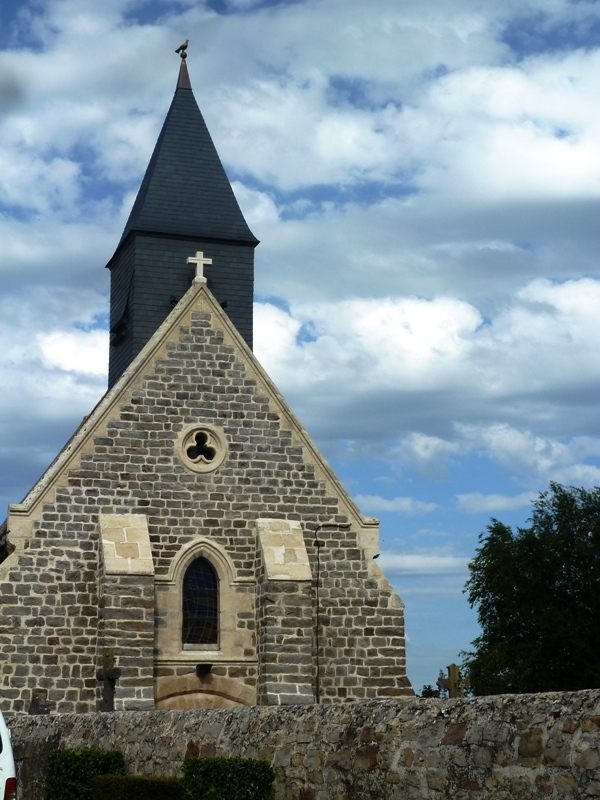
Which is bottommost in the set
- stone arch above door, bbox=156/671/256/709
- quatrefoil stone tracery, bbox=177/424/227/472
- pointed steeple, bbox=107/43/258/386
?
stone arch above door, bbox=156/671/256/709

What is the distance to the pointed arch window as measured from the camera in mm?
22188

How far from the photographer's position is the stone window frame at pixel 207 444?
22.8m

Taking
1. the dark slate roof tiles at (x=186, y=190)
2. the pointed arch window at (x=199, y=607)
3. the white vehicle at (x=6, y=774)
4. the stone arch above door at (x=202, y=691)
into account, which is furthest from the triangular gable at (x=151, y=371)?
the white vehicle at (x=6, y=774)

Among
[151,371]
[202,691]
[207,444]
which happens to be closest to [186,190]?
[151,371]

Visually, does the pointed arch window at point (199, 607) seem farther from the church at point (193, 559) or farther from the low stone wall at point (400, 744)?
the low stone wall at point (400, 744)

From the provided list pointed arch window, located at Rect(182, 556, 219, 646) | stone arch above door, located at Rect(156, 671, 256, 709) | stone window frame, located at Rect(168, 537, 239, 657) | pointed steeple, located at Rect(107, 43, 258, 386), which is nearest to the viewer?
stone arch above door, located at Rect(156, 671, 256, 709)

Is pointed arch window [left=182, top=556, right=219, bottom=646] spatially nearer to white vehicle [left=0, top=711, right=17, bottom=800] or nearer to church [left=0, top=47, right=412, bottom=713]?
church [left=0, top=47, right=412, bottom=713]

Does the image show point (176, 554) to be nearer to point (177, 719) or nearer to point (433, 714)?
point (177, 719)

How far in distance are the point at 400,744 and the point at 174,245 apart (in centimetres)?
1918

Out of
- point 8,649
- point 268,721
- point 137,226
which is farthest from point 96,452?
point 268,721

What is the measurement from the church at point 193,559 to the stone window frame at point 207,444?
0.02 meters

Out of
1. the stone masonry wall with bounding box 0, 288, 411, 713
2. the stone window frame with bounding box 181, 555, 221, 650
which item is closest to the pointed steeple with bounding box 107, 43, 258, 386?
the stone masonry wall with bounding box 0, 288, 411, 713

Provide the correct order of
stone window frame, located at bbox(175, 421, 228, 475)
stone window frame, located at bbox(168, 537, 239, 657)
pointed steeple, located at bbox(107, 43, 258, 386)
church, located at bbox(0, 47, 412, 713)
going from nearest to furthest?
church, located at bbox(0, 47, 412, 713), stone window frame, located at bbox(168, 537, 239, 657), stone window frame, located at bbox(175, 421, 228, 475), pointed steeple, located at bbox(107, 43, 258, 386)

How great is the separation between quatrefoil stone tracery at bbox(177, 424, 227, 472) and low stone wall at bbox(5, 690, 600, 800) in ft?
31.6
